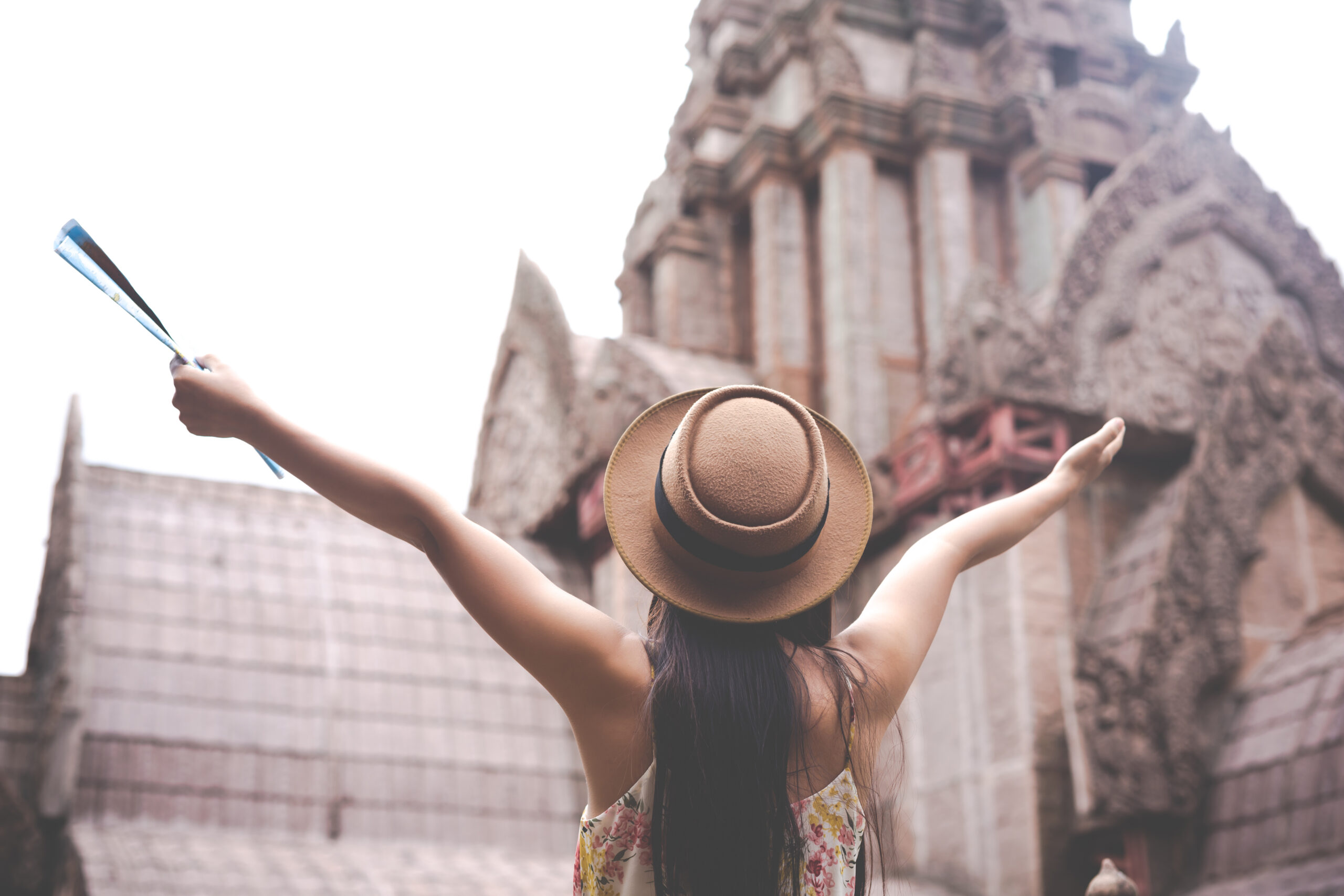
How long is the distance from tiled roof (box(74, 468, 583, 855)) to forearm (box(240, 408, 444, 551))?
9.67m

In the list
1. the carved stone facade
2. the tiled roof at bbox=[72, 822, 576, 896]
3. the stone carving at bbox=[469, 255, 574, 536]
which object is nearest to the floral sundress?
the carved stone facade

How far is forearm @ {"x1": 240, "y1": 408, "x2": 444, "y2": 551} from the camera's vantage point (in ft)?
6.99

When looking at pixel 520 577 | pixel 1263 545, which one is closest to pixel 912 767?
pixel 1263 545

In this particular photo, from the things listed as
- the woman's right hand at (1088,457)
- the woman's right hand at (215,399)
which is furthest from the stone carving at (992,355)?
the woman's right hand at (215,399)

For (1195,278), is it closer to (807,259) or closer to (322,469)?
(807,259)

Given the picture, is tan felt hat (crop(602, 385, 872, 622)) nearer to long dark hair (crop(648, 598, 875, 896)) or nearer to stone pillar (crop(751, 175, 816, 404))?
long dark hair (crop(648, 598, 875, 896))

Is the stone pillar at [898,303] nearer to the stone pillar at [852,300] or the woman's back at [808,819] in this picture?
the stone pillar at [852,300]

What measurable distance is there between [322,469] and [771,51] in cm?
1629

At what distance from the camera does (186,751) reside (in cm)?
1123

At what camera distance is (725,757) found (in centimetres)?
216

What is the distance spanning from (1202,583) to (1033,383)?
197cm

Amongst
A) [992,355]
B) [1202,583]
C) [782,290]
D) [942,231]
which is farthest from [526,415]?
[1202,583]

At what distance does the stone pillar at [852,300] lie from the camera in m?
13.9

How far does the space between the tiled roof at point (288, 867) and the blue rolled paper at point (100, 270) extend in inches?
326
